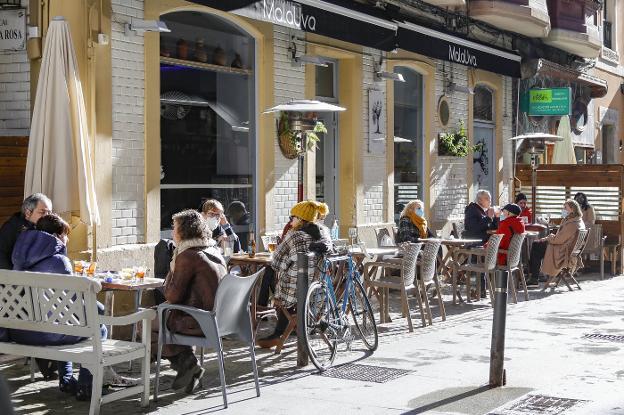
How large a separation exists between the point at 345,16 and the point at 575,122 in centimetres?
1331

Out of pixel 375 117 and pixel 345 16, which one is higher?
pixel 345 16

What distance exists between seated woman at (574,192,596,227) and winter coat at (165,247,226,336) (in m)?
11.7

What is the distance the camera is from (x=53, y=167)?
30.7 ft

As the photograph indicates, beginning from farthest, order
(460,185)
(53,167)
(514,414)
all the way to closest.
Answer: (460,185) → (53,167) → (514,414)

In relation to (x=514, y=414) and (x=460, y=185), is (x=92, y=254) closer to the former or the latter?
(x=514, y=414)

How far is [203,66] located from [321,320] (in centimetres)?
481

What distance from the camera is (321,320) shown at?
28.9 ft

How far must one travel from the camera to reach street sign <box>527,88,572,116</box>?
22.3 metres

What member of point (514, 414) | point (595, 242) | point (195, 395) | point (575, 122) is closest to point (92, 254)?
point (195, 395)

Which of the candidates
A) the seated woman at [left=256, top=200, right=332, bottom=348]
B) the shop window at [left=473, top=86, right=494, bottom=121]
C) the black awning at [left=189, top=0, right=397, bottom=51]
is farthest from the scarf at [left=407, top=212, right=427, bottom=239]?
the shop window at [left=473, top=86, right=494, bottom=121]

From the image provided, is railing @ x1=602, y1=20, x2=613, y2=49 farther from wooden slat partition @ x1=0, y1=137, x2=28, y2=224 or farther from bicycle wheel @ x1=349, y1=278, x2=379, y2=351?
wooden slat partition @ x1=0, y1=137, x2=28, y2=224

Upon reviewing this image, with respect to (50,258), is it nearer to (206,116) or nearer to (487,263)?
(206,116)

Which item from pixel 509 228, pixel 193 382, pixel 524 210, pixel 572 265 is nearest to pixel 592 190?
pixel 524 210

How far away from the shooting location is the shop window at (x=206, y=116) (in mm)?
11961
